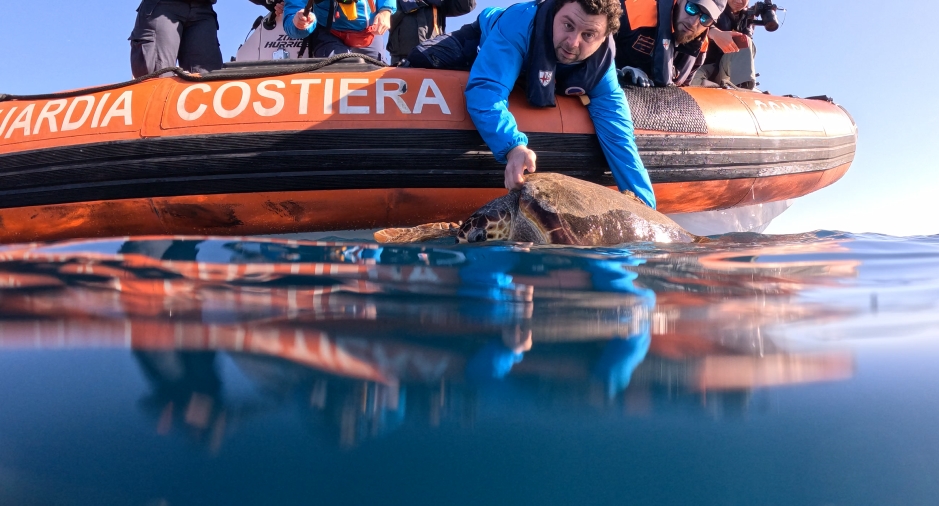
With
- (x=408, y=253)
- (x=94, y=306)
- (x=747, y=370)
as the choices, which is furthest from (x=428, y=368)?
(x=408, y=253)

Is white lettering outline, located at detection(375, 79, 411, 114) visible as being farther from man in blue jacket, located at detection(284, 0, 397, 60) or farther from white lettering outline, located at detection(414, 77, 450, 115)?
man in blue jacket, located at detection(284, 0, 397, 60)

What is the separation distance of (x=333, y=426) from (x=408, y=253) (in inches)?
63.6

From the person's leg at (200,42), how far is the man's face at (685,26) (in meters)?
4.06

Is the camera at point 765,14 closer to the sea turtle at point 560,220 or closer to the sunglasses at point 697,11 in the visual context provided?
the sunglasses at point 697,11

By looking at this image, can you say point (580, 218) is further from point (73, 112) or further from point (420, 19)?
point (420, 19)

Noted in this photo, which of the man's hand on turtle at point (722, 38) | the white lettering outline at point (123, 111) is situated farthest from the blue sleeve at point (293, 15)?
the man's hand on turtle at point (722, 38)

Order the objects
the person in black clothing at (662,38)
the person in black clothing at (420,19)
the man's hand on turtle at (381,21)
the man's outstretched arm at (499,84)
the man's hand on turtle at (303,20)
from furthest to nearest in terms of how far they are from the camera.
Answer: the person in black clothing at (420,19) → the man's hand on turtle at (381,21) → the man's hand on turtle at (303,20) → the person in black clothing at (662,38) → the man's outstretched arm at (499,84)

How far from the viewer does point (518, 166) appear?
3.68 metres

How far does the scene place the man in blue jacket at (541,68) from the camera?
382 centimetres

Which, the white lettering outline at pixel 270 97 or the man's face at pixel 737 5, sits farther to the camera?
the man's face at pixel 737 5

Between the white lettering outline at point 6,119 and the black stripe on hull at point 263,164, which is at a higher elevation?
the white lettering outline at point 6,119

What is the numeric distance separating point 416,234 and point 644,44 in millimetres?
3080

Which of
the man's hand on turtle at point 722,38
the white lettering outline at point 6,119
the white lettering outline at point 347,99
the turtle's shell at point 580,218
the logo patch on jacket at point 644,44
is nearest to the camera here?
the turtle's shell at point 580,218

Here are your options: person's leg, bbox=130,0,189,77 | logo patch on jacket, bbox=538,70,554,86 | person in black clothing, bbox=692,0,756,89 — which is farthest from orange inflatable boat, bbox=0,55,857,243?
person in black clothing, bbox=692,0,756,89
